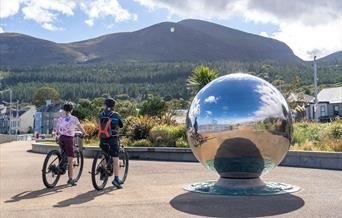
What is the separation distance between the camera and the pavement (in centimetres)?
721

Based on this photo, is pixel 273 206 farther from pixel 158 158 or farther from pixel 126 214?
pixel 158 158

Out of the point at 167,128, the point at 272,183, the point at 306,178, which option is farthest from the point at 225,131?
the point at 167,128

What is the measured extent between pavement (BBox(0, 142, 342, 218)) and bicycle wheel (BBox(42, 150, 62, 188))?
217 mm

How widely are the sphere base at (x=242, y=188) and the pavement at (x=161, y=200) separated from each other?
9.4 inches

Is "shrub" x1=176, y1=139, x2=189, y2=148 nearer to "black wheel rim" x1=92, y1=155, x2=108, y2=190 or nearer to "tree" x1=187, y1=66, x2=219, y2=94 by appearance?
"black wheel rim" x1=92, y1=155, x2=108, y2=190

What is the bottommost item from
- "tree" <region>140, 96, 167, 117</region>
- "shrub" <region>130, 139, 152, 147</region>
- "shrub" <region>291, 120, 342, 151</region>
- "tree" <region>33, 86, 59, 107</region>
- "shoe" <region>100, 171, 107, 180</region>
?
"shoe" <region>100, 171, 107, 180</region>

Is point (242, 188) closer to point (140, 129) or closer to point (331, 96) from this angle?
point (140, 129)

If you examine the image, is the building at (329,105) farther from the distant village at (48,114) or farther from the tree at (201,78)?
the tree at (201,78)

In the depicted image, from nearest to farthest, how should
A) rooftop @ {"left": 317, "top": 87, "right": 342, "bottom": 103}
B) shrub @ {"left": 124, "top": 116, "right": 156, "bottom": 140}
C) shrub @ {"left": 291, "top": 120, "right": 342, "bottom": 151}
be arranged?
shrub @ {"left": 291, "top": 120, "right": 342, "bottom": 151} < shrub @ {"left": 124, "top": 116, "right": 156, "bottom": 140} < rooftop @ {"left": 317, "top": 87, "right": 342, "bottom": 103}

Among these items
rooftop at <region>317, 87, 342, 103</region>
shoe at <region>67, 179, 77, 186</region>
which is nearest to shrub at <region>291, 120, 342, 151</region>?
shoe at <region>67, 179, 77, 186</region>

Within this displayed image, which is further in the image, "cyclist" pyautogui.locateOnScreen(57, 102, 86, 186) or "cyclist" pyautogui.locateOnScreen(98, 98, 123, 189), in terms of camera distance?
"cyclist" pyautogui.locateOnScreen(57, 102, 86, 186)

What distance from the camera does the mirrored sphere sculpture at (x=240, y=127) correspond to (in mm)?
8633

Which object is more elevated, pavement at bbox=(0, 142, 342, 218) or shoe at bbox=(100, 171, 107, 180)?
shoe at bbox=(100, 171, 107, 180)

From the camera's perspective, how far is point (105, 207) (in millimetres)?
7699
